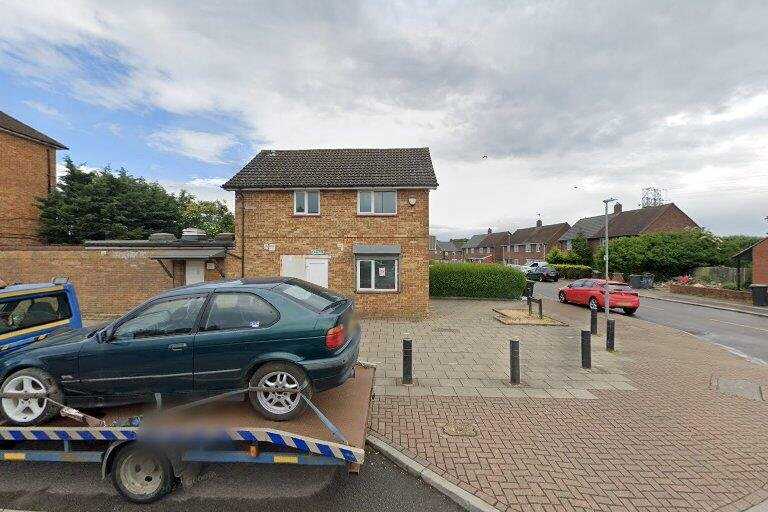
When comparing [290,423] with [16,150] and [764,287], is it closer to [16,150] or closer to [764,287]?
[764,287]

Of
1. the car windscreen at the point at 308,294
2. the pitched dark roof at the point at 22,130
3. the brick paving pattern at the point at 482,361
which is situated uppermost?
the pitched dark roof at the point at 22,130

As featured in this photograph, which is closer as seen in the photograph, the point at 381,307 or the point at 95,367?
the point at 95,367

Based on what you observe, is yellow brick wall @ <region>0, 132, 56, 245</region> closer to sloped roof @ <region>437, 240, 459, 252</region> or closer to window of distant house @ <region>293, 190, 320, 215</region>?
window of distant house @ <region>293, 190, 320, 215</region>

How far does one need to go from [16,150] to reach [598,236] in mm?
51450

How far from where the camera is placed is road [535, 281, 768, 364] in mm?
10289

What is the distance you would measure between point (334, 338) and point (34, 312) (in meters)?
4.70

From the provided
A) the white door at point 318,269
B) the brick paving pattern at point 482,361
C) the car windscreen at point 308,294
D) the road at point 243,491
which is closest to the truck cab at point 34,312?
the road at point 243,491

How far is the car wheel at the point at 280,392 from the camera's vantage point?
3.82 metres

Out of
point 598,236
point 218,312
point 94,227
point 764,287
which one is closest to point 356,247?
point 218,312

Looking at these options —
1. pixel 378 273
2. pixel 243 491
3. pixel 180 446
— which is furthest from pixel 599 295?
pixel 180 446

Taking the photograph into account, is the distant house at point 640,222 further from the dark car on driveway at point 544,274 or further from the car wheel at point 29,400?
the car wheel at point 29,400

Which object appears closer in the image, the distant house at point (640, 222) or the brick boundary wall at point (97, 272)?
the brick boundary wall at point (97, 272)

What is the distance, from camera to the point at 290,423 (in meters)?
3.72

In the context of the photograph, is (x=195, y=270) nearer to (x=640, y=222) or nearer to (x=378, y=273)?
(x=378, y=273)
